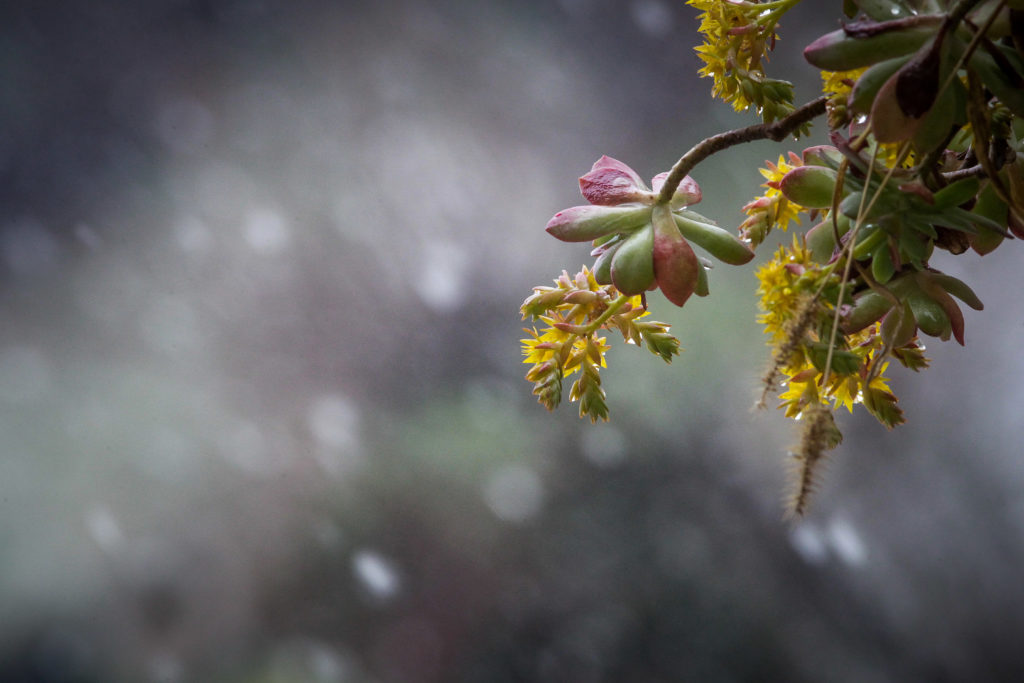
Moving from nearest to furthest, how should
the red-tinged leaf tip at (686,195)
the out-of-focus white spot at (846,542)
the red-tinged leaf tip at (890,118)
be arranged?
the red-tinged leaf tip at (890,118), the red-tinged leaf tip at (686,195), the out-of-focus white spot at (846,542)

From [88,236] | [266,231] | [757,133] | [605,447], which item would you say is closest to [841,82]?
[757,133]

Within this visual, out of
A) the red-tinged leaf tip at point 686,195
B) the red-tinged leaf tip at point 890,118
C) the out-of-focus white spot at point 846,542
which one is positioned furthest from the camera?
the out-of-focus white spot at point 846,542

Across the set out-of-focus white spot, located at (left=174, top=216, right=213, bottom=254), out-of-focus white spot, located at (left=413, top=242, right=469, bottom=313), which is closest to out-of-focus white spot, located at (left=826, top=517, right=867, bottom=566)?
out-of-focus white spot, located at (left=413, top=242, right=469, bottom=313)

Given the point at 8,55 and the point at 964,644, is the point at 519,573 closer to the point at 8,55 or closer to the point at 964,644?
the point at 964,644

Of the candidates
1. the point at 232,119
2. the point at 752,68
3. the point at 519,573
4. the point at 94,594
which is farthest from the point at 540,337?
the point at 94,594

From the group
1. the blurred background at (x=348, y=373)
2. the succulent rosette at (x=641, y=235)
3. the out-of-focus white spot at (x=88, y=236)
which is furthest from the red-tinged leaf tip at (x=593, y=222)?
the out-of-focus white spot at (x=88, y=236)

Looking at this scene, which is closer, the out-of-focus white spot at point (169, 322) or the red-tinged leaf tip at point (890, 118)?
the red-tinged leaf tip at point (890, 118)

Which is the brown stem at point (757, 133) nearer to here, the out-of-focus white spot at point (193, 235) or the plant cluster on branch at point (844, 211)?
the plant cluster on branch at point (844, 211)
